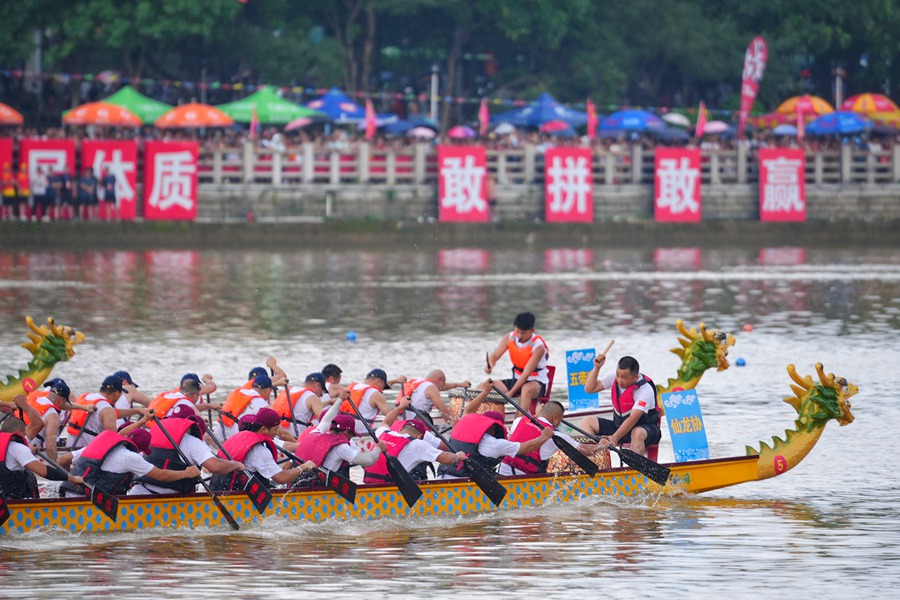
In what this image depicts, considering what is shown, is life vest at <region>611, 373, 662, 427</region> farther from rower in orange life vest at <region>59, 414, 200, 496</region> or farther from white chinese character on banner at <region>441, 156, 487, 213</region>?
white chinese character on banner at <region>441, 156, 487, 213</region>

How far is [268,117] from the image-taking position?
41.2 meters

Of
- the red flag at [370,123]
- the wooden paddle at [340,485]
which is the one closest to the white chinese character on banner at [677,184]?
the red flag at [370,123]

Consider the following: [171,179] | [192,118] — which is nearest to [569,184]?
[192,118]

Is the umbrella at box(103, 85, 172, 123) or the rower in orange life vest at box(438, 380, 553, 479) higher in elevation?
the umbrella at box(103, 85, 172, 123)

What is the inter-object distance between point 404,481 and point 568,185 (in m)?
29.9

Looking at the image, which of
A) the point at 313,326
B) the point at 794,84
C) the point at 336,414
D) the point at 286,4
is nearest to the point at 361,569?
the point at 336,414

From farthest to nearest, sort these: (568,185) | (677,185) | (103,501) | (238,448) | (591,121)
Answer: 1. (677,185)
2. (591,121)
3. (568,185)
4. (238,448)
5. (103,501)

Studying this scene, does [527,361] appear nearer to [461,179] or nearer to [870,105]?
[461,179]

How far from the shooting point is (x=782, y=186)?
4528cm

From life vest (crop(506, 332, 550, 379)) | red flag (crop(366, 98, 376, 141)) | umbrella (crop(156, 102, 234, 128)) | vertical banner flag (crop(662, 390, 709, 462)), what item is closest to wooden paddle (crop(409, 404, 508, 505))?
vertical banner flag (crop(662, 390, 709, 462))

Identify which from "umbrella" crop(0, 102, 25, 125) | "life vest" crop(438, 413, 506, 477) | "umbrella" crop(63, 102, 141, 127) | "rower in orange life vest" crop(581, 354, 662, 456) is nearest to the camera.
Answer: "life vest" crop(438, 413, 506, 477)

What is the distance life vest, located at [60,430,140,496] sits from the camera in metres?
13.5

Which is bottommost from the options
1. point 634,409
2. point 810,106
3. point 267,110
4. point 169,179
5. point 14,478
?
point 14,478

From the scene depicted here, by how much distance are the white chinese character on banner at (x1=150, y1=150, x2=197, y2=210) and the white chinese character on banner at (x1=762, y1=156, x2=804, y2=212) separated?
15.6 metres
